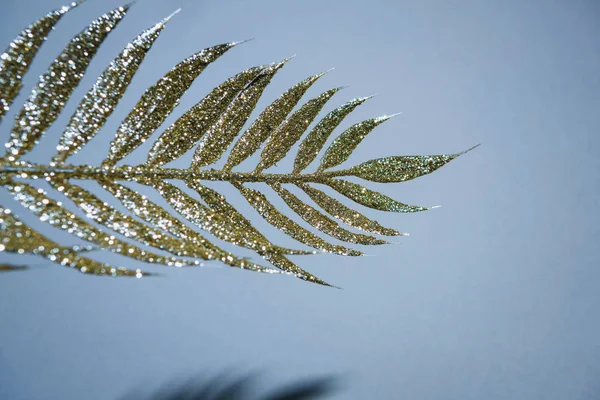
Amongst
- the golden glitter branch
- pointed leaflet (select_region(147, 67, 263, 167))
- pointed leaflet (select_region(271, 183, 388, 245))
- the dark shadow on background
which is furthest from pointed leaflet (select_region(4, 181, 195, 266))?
the dark shadow on background

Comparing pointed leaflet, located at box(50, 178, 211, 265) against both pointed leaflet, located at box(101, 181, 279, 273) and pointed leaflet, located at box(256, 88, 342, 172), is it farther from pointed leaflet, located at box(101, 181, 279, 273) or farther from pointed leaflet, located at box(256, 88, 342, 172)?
pointed leaflet, located at box(256, 88, 342, 172)

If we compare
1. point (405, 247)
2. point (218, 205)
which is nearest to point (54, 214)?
point (218, 205)

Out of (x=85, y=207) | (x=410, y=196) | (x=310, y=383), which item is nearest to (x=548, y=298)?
(x=410, y=196)

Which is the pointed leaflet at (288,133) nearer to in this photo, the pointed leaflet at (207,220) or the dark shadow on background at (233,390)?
the pointed leaflet at (207,220)

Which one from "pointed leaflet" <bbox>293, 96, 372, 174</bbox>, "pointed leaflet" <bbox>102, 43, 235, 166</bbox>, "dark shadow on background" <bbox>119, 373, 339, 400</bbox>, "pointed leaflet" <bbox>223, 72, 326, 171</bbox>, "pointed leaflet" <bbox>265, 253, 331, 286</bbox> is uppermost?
"pointed leaflet" <bbox>102, 43, 235, 166</bbox>

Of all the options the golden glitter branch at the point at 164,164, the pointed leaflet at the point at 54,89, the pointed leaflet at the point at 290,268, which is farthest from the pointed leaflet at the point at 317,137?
the pointed leaflet at the point at 54,89
